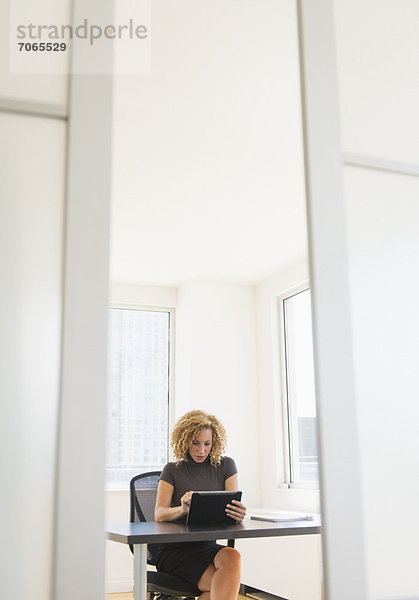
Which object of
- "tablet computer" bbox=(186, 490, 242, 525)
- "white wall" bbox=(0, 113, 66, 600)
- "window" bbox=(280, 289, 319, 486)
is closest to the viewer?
"white wall" bbox=(0, 113, 66, 600)

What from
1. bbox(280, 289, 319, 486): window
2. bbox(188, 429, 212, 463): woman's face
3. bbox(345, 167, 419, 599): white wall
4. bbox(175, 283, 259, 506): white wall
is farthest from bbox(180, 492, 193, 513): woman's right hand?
bbox(175, 283, 259, 506): white wall

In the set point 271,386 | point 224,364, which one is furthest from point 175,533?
point 224,364

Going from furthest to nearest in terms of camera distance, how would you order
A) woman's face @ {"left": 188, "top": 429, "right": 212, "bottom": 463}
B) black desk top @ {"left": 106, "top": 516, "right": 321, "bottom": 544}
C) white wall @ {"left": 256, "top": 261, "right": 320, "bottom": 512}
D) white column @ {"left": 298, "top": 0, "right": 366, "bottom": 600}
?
white wall @ {"left": 256, "top": 261, "right": 320, "bottom": 512}, woman's face @ {"left": 188, "top": 429, "right": 212, "bottom": 463}, black desk top @ {"left": 106, "top": 516, "right": 321, "bottom": 544}, white column @ {"left": 298, "top": 0, "right": 366, "bottom": 600}

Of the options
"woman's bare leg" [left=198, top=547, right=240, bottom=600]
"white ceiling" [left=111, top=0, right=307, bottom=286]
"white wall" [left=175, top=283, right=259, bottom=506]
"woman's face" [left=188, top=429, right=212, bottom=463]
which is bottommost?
"woman's bare leg" [left=198, top=547, right=240, bottom=600]

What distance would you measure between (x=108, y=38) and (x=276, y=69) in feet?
5.30

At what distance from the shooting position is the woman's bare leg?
290 centimetres

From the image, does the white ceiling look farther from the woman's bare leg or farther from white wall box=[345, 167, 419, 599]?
the woman's bare leg

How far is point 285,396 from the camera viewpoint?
553 cm

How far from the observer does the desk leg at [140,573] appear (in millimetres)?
2605

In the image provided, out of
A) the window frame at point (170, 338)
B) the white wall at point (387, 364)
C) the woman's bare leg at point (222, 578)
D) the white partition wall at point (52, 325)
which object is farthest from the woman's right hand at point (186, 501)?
the window frame at point (170, 338)

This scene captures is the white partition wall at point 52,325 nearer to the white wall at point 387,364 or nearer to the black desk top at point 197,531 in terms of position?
the white wall at point 387,364

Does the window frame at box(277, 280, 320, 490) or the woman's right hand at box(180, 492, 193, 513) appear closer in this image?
the woman's right hand at box(180, 492, 193, 513)

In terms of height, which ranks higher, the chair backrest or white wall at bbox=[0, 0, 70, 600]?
white wall at bbox=[0, 0, 70, 600]

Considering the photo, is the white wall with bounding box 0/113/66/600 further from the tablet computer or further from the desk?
the tablet computer
